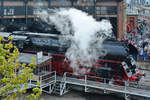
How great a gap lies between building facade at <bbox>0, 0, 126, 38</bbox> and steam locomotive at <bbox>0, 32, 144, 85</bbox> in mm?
15078

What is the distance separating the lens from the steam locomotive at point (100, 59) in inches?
540

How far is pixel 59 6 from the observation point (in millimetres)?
31078

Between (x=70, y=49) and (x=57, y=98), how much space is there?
3.75 meters

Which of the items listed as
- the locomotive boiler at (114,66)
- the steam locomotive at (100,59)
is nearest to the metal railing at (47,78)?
the steam locomotive at (100,59)

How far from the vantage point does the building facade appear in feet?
98.8

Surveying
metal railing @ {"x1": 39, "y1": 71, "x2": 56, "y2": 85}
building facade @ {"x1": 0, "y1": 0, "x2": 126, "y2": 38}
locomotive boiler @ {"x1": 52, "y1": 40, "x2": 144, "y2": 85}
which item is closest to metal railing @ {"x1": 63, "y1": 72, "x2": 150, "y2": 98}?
locomotive boiler @ {"x1": 52, "y1": 40, "x2": 144, "y2": 85}

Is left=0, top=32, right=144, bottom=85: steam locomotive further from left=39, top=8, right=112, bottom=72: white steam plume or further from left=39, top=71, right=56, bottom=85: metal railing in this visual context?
left=39, top=71, right=56, bottom=85: metal railing

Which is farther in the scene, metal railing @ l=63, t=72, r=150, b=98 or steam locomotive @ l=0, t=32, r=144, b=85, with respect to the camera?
steam locomotive @ l=0, t=32, r=144, b=85

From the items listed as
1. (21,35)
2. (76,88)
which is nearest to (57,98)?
(76,88)

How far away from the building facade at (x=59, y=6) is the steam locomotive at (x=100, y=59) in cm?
1508

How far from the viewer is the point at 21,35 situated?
17.5 metres

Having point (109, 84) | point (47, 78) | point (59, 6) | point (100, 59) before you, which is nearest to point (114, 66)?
point (100, 59)

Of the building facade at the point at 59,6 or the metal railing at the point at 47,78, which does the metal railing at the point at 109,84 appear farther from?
the building facade at the point at 59,6

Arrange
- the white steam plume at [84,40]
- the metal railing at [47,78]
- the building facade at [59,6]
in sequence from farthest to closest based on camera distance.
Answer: the building facade at [59,6] < the white steam plume at [84,40] < the metal railing at [47,78]
